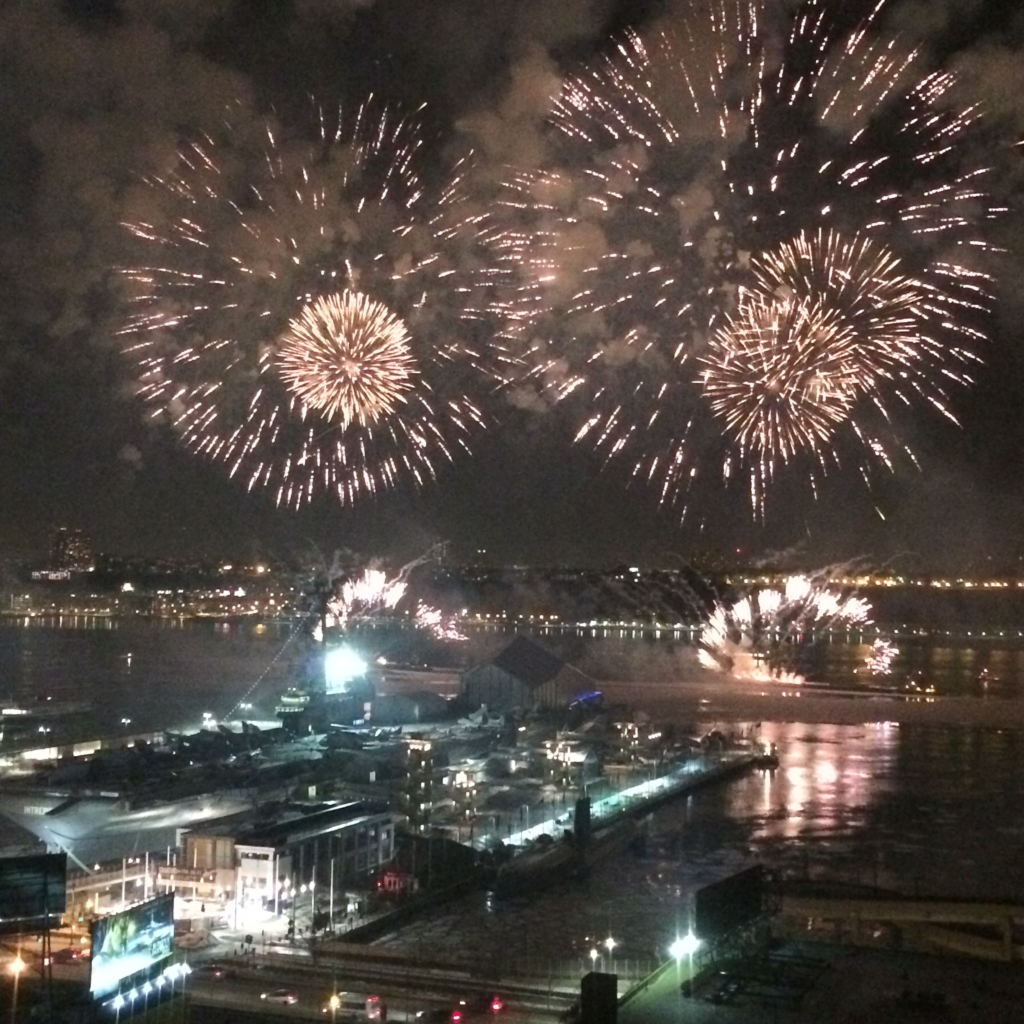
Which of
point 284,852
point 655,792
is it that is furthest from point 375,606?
point 284,852

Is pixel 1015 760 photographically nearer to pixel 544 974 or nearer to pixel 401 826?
pixel 401 826

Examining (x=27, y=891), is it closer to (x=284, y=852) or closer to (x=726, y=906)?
(x=284, y=852)

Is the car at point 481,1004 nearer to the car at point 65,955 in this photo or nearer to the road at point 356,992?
the road at point 356,992

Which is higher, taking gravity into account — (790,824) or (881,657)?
(881,657)

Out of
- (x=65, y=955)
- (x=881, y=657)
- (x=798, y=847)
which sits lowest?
(x=798, y=847)

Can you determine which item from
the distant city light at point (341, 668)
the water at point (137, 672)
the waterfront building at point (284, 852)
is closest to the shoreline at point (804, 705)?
the distant city light at point (341, 668)

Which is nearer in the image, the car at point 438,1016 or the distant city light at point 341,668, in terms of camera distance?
the car at point 438,1016

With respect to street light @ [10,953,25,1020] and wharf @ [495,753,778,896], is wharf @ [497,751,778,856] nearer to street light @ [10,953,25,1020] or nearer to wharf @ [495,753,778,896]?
wharf @ [495,753,778,896]
